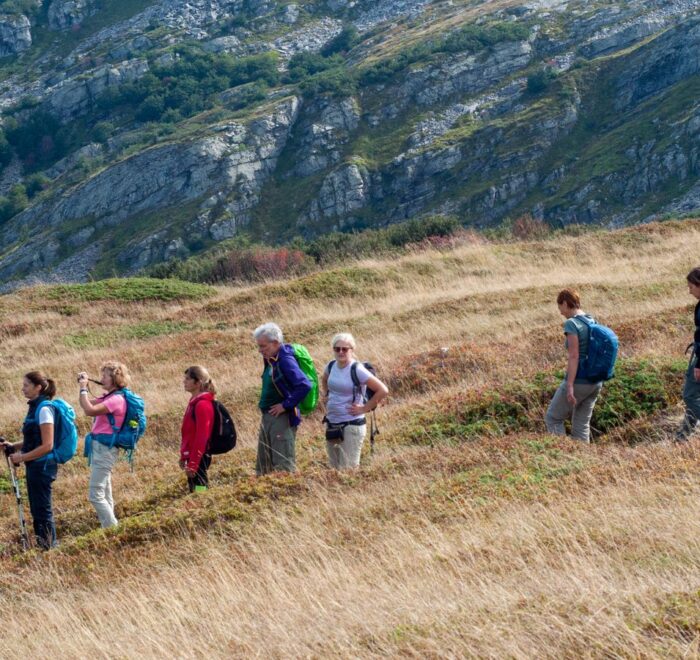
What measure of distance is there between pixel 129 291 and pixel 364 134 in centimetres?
6535

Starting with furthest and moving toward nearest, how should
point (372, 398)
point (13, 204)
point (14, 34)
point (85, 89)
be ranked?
point (14, 34), point (85, 89), point (13, 204), point (372, 398)

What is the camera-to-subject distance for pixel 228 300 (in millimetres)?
22953

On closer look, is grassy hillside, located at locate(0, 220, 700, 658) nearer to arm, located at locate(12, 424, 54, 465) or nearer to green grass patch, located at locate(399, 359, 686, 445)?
green grass patch, located at locate(399, 359, 686, 445)

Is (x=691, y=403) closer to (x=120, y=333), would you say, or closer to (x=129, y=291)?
(x=120, y=333)

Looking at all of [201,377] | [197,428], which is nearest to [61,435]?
[197,428]

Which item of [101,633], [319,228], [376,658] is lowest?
[319,228]

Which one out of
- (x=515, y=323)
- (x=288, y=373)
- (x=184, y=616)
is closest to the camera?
(x=184, y=616)

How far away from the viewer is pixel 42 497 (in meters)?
9.08

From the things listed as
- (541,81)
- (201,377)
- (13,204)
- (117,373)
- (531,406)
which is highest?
(541,81)

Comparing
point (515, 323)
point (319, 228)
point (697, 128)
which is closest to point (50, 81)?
point (319, 228)

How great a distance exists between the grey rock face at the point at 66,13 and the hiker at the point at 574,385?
137728 millimetres

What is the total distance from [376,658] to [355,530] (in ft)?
9.23

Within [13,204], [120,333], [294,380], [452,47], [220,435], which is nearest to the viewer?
[294,380]

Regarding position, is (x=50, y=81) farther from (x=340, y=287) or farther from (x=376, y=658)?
(x=376, y=658)
